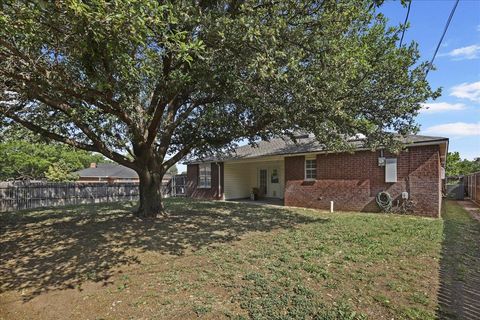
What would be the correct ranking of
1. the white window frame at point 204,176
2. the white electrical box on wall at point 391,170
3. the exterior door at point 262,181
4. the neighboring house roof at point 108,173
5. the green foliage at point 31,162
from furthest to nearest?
the neighboring house roof at point 108,173
the green foliage at point 31,162
the white window frame at point 204,176
the exterior door at point 262,181
the white electrical box on wall at point 391,170

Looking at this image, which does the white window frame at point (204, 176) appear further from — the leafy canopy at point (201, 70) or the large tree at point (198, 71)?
the large tree at point (198, 71)

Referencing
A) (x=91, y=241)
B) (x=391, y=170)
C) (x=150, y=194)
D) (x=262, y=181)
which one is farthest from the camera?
(x=262, y=181)

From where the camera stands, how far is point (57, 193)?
15.9 meters

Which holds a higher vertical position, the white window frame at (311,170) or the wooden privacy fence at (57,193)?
the white window frame at (311,170)

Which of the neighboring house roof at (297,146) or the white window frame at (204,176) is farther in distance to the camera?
the white window frame at (204,176)

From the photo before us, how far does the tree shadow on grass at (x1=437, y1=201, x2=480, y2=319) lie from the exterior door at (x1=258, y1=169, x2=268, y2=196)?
37.5 ft

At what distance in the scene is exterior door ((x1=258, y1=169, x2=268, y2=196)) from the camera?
62.5ft

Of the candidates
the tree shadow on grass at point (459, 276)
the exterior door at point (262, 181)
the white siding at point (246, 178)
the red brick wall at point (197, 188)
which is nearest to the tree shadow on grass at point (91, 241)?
the tree shadow on grass at point (459, 276)

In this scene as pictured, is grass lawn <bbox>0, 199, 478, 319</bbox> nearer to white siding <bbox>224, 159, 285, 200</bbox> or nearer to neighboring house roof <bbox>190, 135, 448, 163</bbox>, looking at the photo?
neighboring house roof <bbox>190, 135, 448, 163</bbox>

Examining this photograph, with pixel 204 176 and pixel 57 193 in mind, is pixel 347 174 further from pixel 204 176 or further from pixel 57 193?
pixel 57 193

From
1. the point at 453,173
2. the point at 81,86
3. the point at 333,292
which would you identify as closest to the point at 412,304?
the point at 333,292

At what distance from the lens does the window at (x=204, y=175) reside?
63.7 feet

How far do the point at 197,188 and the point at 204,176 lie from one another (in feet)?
3.39

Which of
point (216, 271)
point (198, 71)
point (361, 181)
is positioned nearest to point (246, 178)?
point (361, 181)
